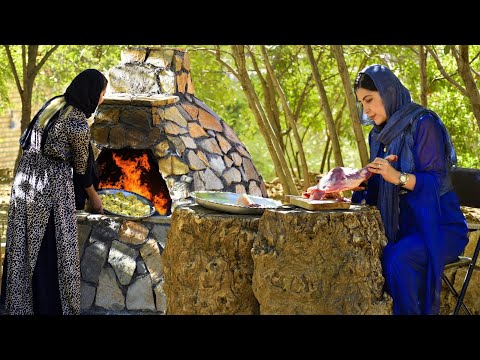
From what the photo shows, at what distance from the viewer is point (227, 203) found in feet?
16.3

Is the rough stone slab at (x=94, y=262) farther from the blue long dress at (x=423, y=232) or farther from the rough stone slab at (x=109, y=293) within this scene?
the blue long dress at (x=423, y=232)

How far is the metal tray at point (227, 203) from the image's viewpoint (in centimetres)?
489

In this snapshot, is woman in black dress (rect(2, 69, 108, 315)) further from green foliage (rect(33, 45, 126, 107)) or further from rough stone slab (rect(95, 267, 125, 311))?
green foliage (rect(33, 45, 126, 107))

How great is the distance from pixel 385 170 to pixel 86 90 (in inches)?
89.0

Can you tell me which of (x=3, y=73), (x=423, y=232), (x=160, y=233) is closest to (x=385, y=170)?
(x=423, y=232)

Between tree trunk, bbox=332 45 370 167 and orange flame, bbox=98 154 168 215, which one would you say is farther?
tree trunk, bbox=332 45 370 167

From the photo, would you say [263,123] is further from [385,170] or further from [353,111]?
[385,170]

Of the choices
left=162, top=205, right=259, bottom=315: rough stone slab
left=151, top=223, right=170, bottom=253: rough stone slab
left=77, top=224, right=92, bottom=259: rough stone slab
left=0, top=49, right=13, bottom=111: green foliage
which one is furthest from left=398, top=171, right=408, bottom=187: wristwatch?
left=0, top=49, right=13, bottom=111: green foliage

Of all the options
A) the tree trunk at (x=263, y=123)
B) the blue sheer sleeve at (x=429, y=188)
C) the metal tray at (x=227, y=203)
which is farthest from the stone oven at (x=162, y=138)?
the blue sheer sleeve at (x=429, y=188)

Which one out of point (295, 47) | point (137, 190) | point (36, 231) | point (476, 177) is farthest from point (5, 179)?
point (476, 177)

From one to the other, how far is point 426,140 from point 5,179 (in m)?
A: 9.99

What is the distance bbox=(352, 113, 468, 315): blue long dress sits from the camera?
477 cm

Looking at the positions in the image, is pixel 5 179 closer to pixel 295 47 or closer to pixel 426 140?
pixel 295 47

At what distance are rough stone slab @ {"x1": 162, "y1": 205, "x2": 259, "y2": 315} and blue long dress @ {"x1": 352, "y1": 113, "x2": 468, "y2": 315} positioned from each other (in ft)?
2.26
